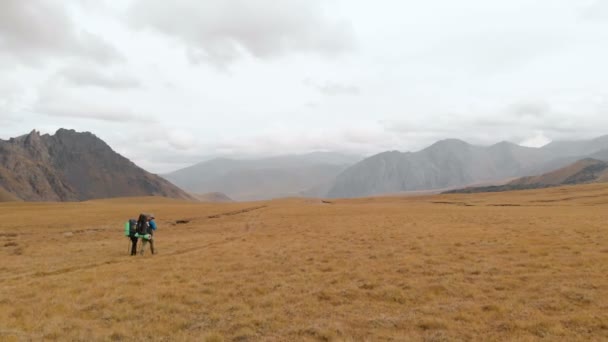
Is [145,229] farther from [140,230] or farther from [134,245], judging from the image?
[134,245]

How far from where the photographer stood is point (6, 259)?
A: 28.5 metres

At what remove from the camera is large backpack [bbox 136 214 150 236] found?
29.5m

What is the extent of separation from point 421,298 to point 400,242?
15.8 meters

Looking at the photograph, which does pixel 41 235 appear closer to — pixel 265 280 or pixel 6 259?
pixel 6 259

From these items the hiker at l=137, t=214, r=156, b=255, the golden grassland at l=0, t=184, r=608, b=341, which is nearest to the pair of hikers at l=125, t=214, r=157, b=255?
the hiker at l=137, t=214, r=156, b=255

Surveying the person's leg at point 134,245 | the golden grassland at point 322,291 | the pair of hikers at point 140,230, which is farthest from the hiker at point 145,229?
the golden grassland at point 322,291

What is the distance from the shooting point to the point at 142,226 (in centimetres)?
2978

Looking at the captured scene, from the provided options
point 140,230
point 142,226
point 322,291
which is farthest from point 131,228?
point 322,291

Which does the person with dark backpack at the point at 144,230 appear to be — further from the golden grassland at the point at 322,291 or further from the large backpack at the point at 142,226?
the golden grassland at the point at 322,291

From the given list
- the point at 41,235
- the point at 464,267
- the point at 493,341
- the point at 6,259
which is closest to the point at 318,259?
the point at 464,267

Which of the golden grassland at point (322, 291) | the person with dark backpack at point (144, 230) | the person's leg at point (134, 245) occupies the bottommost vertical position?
the golden grassland at point (322, 291)

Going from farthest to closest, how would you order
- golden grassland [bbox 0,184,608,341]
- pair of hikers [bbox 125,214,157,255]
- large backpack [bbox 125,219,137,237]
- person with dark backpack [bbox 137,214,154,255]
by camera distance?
person with dark backpack [bbox 137,214,154,255] < pair of hikers [bbox 125,214,157,255] < large backpack [bbox 125,219,137,237] < golden grassland [bbox 0,184,608,341]

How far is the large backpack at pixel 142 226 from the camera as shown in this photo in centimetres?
2950

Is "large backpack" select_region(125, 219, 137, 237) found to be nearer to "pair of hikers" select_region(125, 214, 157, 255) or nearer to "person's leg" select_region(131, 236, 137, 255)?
"pair of hikers" select_region(125, 214, 157, 255)
